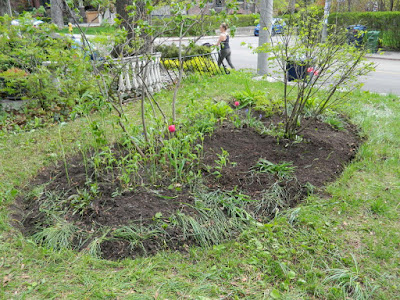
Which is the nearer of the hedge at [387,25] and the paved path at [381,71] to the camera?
the paved path at [381,71]

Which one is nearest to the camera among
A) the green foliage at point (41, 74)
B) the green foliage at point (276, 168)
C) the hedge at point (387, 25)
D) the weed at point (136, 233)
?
the weed at point (136, 233)

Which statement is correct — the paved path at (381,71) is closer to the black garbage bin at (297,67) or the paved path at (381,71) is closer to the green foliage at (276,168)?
the black garbage bin at (297,67)

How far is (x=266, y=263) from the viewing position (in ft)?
8.79

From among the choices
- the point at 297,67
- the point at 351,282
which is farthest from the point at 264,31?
the point at 351,282

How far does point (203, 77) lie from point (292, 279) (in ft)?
23.3

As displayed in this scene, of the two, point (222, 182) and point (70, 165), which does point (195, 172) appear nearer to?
point (222, 182)

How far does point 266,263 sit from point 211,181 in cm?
120

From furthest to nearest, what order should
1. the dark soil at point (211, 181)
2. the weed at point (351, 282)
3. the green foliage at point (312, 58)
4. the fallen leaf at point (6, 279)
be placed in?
1. the green foliage at point (312, 58)
2. the dark soil at point (211, 181)
3. the fallen leaf at point (6, 279)
4. the weed at point (351, 282)

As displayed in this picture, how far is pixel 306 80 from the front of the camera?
434 cm

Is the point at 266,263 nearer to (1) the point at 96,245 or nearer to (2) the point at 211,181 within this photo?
(2) the point at 211,181

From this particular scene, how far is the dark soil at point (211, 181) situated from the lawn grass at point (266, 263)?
17 cm

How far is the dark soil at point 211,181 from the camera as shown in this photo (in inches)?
120

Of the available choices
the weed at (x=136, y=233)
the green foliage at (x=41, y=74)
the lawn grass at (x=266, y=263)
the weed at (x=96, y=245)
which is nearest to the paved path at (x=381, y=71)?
the green foliage at (x=41, y=74)

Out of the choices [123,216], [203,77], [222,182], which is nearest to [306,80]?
[222,182]
